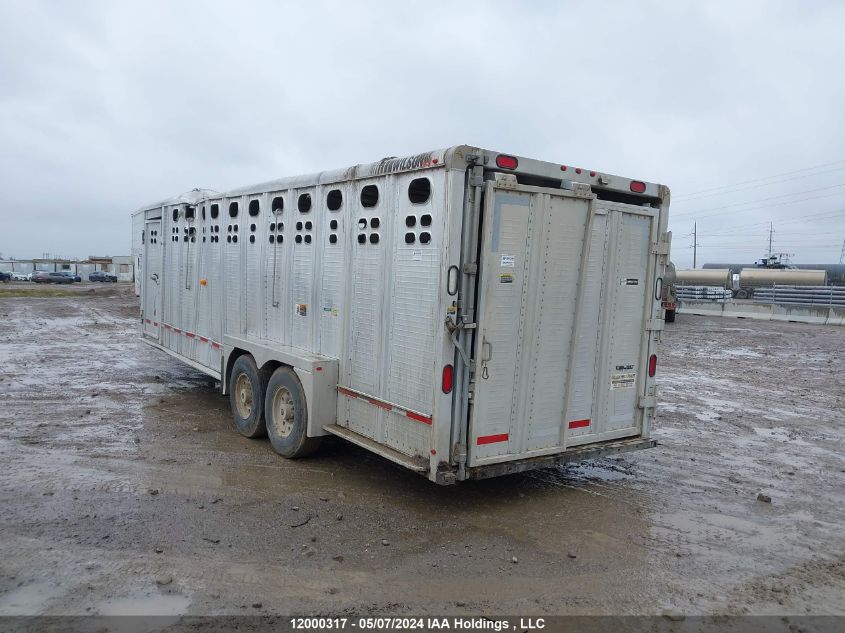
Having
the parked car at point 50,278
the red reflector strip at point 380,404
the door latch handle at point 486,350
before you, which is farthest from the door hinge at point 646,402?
the parked car at point 50,278

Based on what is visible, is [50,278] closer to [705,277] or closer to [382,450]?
[705,277]

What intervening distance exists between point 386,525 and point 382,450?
26.3 inches

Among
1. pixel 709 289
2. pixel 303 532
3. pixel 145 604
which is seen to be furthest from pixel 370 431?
pixel 709 289

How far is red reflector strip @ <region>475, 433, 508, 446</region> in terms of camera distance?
542cm

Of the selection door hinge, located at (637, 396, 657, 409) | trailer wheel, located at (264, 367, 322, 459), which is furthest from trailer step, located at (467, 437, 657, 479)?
trailer wheel, located at (264, 367, 322, 459)

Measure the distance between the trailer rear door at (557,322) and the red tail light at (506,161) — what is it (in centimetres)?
18

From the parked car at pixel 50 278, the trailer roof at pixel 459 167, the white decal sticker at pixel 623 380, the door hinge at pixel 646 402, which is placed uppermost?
the trailer roof at pixel 459 167

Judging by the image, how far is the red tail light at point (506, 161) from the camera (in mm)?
5242

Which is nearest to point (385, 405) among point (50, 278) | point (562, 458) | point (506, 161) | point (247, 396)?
point (562, 458)

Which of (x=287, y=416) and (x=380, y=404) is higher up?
(x=380, y=404)

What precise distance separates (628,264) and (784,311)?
29.5 m

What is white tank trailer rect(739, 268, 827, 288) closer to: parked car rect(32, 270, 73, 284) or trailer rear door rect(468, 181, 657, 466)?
trailer rear door rect(468, 181, 657, 466)

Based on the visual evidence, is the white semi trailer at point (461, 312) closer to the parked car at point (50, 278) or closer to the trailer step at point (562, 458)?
the trailer step at point (562, 458)

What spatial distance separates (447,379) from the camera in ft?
17.1
